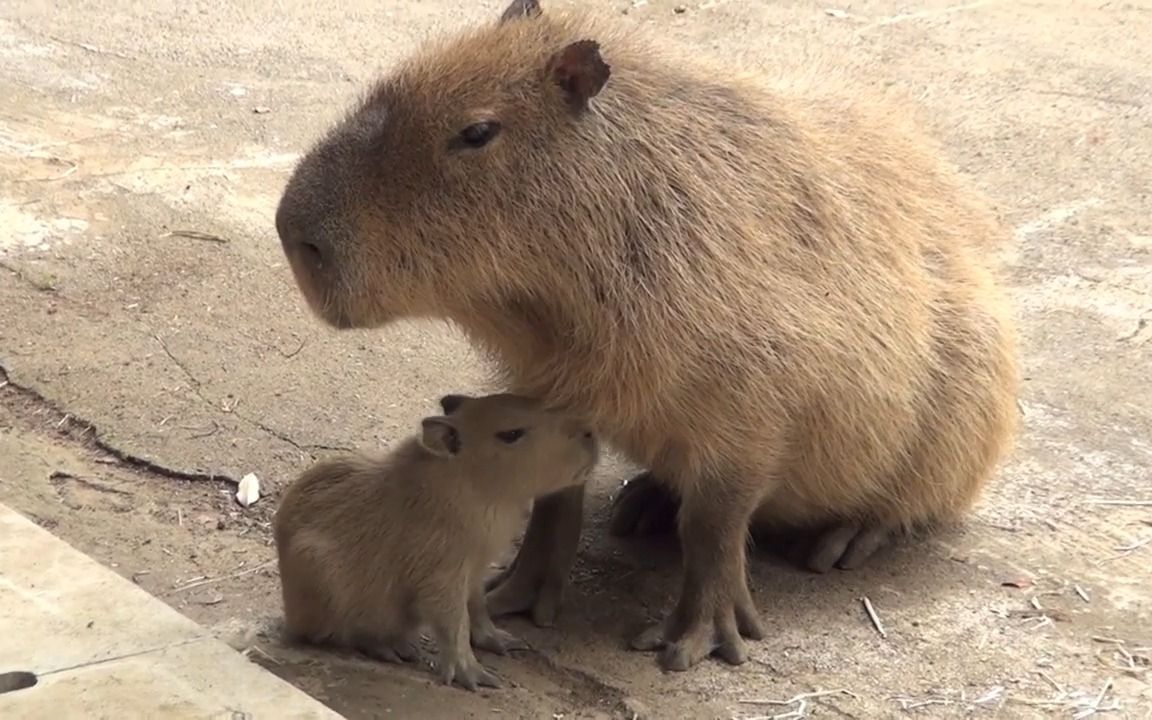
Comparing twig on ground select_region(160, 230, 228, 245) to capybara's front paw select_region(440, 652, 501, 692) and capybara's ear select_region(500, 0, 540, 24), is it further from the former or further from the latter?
capybara's front paw select_region(440, 652, 501, 692)

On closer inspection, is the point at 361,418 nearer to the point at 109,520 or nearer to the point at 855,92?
the point at 109,520

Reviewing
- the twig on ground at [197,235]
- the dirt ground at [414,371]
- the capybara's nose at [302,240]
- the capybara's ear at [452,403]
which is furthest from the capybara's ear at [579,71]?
the twig on ground at [197,235]

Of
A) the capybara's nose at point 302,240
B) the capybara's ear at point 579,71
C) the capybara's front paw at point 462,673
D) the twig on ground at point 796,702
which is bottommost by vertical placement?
the twig on ground at point 796,702

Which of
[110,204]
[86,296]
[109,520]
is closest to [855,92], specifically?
[109,520]

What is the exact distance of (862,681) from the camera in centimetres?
350

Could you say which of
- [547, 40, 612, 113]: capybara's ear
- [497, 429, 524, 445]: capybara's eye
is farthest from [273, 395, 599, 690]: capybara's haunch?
[547, 40, 612, 113]: capybara's ear

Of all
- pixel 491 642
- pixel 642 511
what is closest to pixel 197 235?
pixel 642 511

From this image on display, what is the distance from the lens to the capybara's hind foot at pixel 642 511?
13.7 ft

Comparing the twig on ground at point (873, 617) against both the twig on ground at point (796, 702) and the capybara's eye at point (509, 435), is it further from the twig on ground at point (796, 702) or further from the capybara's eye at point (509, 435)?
the capybara's eye at point (509, 435)

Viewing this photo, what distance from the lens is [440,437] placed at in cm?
332

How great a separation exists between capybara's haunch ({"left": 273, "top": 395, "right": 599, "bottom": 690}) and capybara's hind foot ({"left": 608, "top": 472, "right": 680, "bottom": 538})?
76 centimetres

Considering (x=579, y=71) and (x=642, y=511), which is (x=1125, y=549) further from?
(x=579, y=71)

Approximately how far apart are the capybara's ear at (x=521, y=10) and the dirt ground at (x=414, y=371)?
1469 mm

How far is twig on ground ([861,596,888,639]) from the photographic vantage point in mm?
3715
